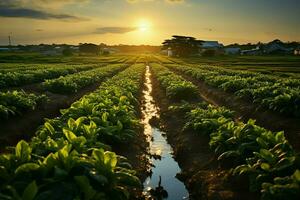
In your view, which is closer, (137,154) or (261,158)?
(261,158)

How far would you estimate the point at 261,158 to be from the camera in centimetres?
682

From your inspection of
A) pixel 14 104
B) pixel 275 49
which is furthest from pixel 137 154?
pixel 275 49

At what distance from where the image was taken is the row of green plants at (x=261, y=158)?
5.58 metres

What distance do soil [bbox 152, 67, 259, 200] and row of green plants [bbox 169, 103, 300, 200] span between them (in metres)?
0.27

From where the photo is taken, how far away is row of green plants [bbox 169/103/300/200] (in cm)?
558

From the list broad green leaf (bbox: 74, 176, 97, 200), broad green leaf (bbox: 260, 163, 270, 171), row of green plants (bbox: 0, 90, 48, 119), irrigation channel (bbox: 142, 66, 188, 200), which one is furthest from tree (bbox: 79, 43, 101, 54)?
broad green leaf (bbox: 74, 176, 97, 200)

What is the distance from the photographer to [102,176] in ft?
18.1

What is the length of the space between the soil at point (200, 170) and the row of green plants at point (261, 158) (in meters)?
0.27

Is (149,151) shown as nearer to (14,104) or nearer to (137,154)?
(137,154)

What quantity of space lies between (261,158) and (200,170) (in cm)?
235

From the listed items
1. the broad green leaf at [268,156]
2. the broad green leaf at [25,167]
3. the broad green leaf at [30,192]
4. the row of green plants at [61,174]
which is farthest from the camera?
the broad green leaf at [268,156]

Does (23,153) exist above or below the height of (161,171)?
above

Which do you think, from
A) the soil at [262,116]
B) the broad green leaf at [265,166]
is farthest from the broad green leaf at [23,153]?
the soil at [262,116]

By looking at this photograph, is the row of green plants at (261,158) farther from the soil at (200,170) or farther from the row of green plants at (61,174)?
the row of green plants at (61,174)
